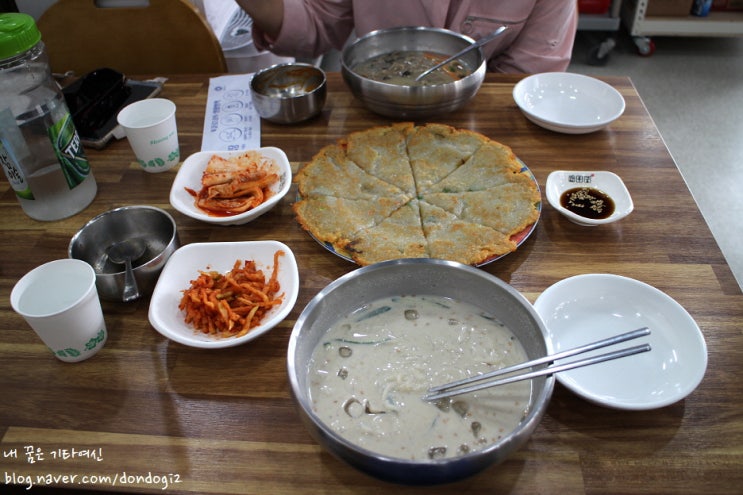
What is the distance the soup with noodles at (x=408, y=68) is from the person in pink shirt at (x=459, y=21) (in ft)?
1.16

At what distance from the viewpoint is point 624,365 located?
1393mm

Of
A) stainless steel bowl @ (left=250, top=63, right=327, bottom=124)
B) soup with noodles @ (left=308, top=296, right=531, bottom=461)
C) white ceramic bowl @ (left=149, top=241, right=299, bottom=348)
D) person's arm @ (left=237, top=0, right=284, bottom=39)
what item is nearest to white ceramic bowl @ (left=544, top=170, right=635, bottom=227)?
soup with noodles @ (left=308, top=296, right=531, bottom=461)

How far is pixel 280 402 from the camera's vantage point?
4.48 ft

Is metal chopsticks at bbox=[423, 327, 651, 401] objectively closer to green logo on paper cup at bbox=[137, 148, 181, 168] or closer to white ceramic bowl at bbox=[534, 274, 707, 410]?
white ceramic bowl at bbox=[534, 274, 707, 410]

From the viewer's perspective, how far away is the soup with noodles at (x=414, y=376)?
1170 millimetres

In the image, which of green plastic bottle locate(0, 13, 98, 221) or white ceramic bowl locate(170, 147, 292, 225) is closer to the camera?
green plastic bottle locate(0, 13, 98, 221)

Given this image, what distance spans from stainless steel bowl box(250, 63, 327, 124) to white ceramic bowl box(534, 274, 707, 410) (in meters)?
1.32

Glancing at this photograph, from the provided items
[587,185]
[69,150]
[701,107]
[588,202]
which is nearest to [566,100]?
[587,185]

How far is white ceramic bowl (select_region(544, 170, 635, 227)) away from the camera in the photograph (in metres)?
1.81

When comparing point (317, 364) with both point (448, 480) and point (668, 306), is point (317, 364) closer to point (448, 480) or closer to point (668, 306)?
point (448, 480)

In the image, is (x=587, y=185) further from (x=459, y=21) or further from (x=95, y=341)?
(x=95, y=341)

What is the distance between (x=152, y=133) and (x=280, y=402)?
123 cm

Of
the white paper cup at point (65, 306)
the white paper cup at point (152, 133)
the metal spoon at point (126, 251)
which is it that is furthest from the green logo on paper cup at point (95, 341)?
the white paper cup at point (152, 133)

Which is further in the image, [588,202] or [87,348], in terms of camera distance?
[588,202]
